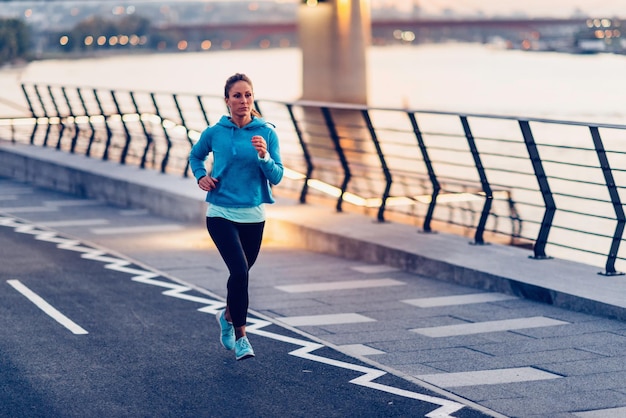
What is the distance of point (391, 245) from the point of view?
12.9 m

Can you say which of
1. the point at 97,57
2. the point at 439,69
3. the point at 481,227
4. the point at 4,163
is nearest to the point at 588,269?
the point at 481,227

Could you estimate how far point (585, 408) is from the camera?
7141 mm

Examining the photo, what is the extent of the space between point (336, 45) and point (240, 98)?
46.9 meters

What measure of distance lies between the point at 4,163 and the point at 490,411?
19.6 meters

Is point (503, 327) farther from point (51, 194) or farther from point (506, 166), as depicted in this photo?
point (506, 166)

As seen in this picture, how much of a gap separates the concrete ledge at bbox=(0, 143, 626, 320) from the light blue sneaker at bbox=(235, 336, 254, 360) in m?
3.11

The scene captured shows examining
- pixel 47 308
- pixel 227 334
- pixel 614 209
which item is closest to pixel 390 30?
pixel 614 209

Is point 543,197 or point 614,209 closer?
point 614,209

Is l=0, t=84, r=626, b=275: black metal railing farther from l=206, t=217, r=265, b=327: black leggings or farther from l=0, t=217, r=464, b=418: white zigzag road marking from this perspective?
l=206, t=217, r=265, b=327: black leggings

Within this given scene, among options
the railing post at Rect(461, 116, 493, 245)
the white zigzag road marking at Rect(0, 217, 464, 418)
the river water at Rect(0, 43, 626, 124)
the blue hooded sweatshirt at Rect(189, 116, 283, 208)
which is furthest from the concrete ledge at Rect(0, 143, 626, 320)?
the river water at Rect(0, 43, 626, 124)

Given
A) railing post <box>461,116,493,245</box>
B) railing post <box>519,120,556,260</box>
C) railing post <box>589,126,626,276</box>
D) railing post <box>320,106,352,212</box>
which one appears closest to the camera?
railing post <box>589,126,626,276</box>

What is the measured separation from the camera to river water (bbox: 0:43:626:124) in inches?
3548

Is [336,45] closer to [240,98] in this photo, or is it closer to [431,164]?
[431,164]

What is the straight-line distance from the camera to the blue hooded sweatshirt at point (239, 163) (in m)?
8.02
